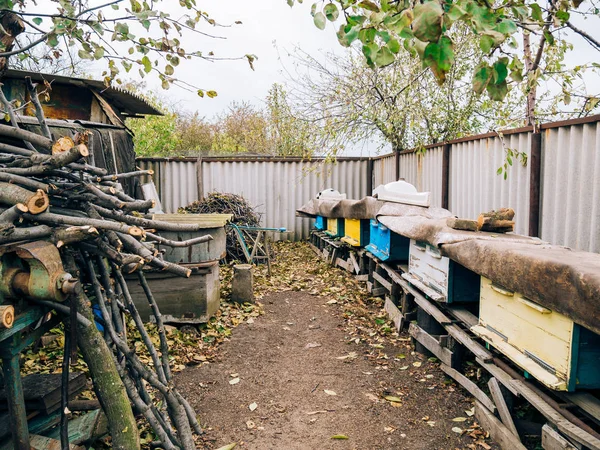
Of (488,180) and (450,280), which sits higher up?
(488,180)

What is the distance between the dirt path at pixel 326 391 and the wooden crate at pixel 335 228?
2973mm

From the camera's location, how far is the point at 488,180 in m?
6.19

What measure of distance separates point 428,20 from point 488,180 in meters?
5.44

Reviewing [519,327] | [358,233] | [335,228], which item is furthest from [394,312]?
[335,228]

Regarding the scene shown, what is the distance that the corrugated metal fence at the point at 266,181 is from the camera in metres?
12.6

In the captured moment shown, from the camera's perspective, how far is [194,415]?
3787mm

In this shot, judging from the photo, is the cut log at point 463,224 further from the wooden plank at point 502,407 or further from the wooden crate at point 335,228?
the wooden crate at point 335,228

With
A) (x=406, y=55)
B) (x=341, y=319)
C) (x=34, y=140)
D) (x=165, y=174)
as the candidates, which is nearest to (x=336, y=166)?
(x=406, y=55)

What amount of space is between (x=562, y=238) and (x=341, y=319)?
323cm

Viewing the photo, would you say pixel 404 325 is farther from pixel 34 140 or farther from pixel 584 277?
pixel 34 140

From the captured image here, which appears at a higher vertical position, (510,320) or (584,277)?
(584,277)

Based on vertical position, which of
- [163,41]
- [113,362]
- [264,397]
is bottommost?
[264,397]

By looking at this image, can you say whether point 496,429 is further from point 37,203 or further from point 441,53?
point 37,203

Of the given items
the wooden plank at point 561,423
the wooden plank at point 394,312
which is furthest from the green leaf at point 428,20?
the wooden plank at point 394,312
